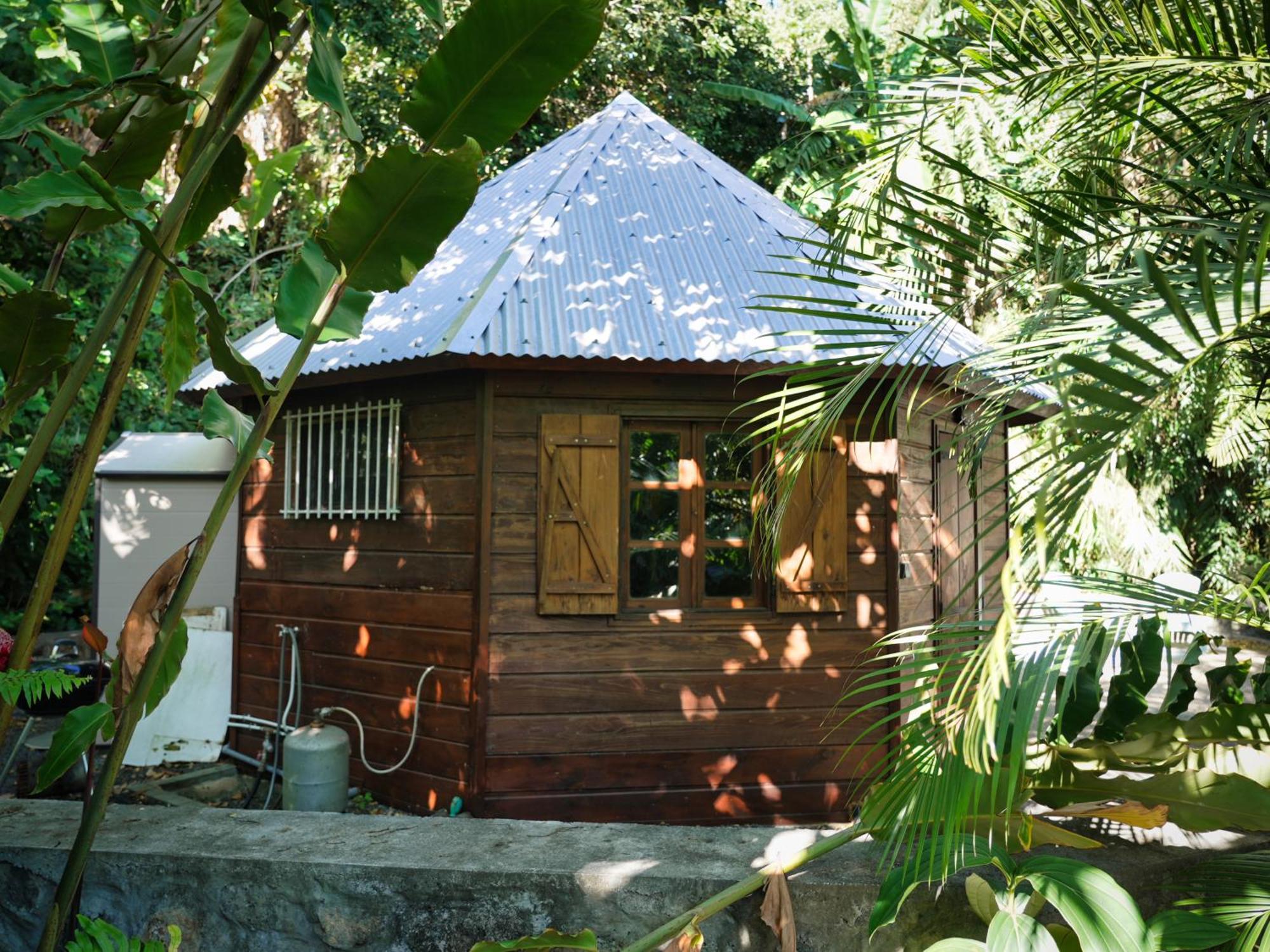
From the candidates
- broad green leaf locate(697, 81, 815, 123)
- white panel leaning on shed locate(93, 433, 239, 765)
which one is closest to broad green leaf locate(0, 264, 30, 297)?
white panel leaning on shed locate(93, 433, 239, 765)

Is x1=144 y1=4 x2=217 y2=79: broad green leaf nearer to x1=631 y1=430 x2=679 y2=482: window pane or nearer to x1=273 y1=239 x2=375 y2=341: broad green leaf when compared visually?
x1=273 y1=239 x2=375 y2=341: broad green leaf

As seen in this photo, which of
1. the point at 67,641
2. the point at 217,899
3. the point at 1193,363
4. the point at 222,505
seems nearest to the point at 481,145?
the point at 222,505

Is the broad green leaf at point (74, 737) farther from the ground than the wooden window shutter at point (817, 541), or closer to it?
closer to it

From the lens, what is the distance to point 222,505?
2752 millimetres

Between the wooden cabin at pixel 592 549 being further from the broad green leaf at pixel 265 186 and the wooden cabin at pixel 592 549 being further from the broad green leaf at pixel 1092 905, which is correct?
the broad green leaf at pixel 1092 905

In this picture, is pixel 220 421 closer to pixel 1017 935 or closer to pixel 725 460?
pixel 1017 935

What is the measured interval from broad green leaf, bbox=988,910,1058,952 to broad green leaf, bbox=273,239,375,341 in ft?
7.58

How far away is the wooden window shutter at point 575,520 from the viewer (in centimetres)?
631

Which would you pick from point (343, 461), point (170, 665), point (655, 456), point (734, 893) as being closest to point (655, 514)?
point (655, 456)

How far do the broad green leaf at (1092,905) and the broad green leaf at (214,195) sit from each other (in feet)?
9.60

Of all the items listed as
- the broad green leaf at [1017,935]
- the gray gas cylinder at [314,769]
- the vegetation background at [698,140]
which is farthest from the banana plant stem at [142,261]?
the vegetation background at [698,140]

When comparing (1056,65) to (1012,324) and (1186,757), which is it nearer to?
(1012,324)

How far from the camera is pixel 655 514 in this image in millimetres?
6578

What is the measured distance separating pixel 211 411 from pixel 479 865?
65.4 inches
